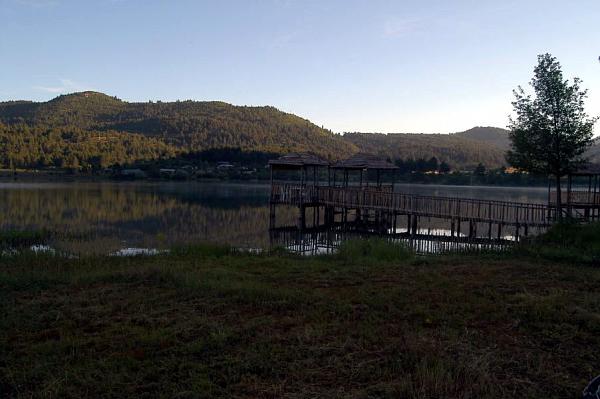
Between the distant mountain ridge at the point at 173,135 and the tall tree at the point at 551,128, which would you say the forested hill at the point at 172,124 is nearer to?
the distant mountain ridge at the point at 173,135

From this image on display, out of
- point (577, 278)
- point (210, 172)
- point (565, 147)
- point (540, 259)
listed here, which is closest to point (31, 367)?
point (577, 278)

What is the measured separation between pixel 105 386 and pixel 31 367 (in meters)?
0.90

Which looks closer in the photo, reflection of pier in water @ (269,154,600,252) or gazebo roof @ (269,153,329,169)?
reflection of pier in water @ (269,154,600,252)

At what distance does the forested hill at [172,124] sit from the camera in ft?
372

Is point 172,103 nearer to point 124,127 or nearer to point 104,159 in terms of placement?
point 124,127

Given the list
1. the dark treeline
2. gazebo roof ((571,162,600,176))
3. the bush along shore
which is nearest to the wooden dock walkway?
gazebo roof ((571,162,600,176))

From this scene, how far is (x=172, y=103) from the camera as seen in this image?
591ft

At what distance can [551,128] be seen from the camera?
62.3ft

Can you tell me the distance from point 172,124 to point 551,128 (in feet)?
412

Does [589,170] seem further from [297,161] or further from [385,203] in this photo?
[297,161]

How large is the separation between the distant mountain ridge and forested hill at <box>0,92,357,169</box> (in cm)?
22

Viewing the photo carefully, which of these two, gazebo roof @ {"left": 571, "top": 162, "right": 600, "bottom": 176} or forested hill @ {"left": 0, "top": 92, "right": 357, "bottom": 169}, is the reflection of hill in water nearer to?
gazebo roof @ {"left": 571, "top": 162, "right": 600, "bottom": 176}

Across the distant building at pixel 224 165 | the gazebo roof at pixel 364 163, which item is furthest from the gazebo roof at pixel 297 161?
the distant building at pixel 224 165

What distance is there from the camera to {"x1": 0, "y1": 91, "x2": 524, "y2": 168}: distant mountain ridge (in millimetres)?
92562
